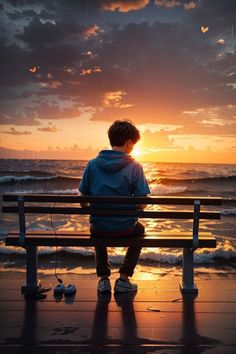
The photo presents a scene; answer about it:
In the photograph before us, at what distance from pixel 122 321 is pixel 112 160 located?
4.64 ft

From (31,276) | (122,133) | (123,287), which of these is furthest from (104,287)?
(122,133)

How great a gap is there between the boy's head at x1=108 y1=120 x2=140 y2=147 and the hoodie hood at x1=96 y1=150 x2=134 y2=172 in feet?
0.37

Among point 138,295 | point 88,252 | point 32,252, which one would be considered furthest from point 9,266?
point 138,295

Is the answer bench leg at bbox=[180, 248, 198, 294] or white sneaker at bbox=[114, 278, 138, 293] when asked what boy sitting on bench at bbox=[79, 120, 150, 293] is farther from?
bench leg at bbox=[180, 248, 198, 294]

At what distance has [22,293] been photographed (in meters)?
3.99

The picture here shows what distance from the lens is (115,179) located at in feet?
13.0

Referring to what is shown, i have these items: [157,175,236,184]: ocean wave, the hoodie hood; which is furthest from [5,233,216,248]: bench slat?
[157,175,236,184]: ocean wave

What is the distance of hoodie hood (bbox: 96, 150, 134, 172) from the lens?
3898mm

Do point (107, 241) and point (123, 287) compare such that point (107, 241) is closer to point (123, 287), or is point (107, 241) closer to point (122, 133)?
point (123, 287)

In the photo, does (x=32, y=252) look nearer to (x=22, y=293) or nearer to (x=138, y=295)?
(x=22, y=293)

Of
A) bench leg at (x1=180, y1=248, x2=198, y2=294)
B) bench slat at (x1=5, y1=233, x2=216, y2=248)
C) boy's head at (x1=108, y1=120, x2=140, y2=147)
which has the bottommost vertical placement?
bench leg at (x1=180, y1=248, x2=198, y2=294)

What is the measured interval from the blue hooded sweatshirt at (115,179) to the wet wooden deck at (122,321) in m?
0.69

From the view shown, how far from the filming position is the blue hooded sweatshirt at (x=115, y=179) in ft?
12.8

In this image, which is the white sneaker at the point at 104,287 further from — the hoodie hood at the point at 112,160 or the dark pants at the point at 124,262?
the hoodie hood at the point at 112,160
